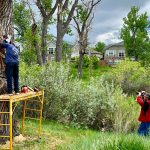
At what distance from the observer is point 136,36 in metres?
68.3

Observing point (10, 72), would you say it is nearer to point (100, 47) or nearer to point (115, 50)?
point (100, 47)

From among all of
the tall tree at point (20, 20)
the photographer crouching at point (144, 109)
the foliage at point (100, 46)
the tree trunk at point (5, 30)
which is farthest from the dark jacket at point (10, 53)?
the foliage at point (100, 46)

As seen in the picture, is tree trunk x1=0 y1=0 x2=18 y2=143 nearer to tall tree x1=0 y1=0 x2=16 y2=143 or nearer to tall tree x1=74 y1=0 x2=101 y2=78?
tall tree x1=0 y1=0 x2=16 y2=143

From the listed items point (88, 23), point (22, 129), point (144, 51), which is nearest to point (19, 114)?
point (22, 129)

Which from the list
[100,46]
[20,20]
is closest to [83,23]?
[20,20]

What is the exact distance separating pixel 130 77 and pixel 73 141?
21.3 m

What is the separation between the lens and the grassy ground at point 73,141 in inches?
380

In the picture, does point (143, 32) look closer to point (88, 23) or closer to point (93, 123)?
point (88, 23)

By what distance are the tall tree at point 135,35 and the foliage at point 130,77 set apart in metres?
32.9

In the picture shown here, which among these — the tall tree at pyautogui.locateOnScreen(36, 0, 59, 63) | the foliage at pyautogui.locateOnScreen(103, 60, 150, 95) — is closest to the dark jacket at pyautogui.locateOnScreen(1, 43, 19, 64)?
the tall tree at pyautogui.locateOnScreen(36, 0, 59, 63)

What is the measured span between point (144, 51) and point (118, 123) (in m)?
50.9

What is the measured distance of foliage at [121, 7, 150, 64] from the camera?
67500 millimetres

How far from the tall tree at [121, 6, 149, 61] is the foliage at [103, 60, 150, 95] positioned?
32.9 metres

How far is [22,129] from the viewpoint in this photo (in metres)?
14.2
